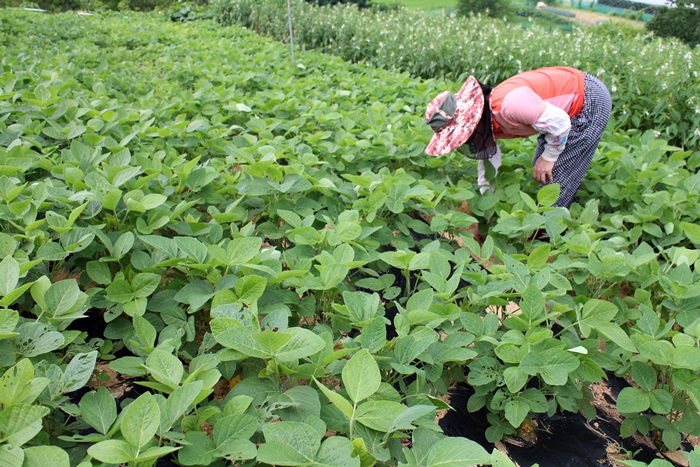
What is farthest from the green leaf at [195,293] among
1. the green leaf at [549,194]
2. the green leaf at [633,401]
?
the green leaf at [549,194]

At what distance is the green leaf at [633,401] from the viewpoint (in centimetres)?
147

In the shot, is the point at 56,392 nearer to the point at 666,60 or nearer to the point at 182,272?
the point at 182,272

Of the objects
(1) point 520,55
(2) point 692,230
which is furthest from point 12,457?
(1) point 520,55

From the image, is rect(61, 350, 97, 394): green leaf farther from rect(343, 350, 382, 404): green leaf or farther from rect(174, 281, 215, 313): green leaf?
rect(343, 350, 382, 404): green leaf

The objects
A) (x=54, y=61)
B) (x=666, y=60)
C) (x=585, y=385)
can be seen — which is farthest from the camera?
(x=666, y=60)

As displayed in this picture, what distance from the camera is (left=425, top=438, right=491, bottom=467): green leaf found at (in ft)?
3.18

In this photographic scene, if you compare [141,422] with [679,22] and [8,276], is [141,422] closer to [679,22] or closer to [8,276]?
[8,276]

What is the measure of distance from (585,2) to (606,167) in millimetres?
19631

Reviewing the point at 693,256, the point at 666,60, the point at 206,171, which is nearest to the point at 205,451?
the point at 206,171

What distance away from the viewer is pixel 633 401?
1479 millimetres

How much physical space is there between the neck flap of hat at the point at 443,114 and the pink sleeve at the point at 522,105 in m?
0.26

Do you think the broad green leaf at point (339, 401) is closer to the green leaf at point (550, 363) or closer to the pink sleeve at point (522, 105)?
the green leaf at point (550, 363)

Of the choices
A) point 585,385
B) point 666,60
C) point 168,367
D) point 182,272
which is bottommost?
point 585,385

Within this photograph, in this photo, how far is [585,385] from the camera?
1.67 metres
